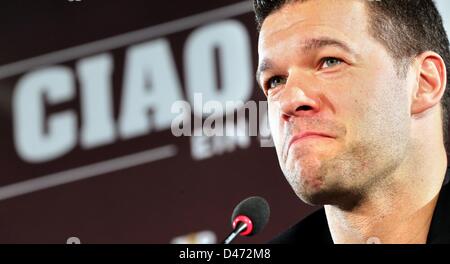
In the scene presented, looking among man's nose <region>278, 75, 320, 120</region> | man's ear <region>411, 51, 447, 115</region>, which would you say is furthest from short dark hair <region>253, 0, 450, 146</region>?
man's nose <region>278, 75, 320, 120</region>

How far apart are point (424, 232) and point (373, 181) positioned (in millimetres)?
120

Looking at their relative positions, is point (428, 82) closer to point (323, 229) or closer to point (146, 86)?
point (323, 229)

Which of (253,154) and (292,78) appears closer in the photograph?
(292,78)

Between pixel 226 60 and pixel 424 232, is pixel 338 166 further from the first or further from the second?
pixel 226 60

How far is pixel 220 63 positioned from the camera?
5.39 ft

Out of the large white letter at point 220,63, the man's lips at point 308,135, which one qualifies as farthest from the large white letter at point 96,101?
the man's lips at point 308,135

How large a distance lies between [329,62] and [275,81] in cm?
11

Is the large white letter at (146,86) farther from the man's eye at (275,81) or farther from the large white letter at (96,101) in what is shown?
the man's eye at (275,81)

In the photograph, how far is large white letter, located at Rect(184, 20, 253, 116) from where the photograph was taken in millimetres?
1600

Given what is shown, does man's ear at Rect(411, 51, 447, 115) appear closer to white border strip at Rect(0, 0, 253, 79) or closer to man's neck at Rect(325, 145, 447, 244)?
man's neck at Rect(325, 145, 447, 244)

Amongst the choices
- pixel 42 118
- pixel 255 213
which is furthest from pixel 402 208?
pixel 42 118

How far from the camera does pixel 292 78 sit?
135 centimetres

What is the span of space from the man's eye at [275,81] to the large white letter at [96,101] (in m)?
0.41
